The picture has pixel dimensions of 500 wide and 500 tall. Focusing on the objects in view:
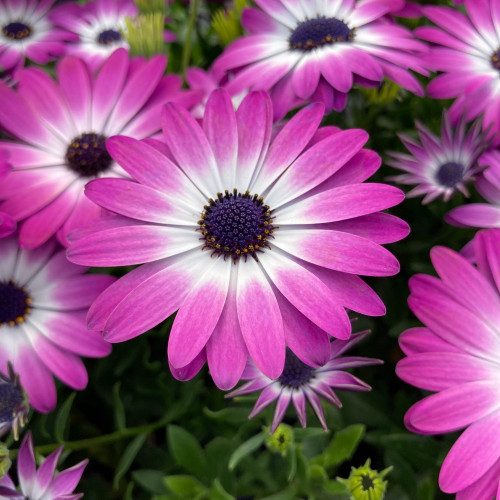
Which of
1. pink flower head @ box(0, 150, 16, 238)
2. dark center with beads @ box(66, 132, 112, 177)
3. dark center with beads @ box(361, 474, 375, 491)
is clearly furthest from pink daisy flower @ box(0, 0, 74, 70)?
dark center with beads @ box(361, 474, 375, 491)

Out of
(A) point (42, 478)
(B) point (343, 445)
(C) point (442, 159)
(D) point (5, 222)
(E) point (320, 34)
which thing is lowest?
(A) point (42, 478)

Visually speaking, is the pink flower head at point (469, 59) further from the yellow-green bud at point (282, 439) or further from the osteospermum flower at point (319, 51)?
the yellow-green bud at point (282, 439)

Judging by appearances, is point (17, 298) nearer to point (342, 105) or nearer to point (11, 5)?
point (342, 105)

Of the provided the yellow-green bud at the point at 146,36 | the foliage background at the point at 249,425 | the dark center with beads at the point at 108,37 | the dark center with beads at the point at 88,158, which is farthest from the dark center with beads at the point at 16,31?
the foliage background at the point at 249,425

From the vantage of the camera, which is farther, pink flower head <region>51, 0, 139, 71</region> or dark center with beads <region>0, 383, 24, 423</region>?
pink flower head <region>51, 0, 139, 71</region>

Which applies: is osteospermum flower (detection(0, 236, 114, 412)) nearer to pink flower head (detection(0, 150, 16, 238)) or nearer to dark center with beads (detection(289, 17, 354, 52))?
pink flower head (detection(0, 150, 16, 238))

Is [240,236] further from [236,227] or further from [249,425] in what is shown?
[249,425]

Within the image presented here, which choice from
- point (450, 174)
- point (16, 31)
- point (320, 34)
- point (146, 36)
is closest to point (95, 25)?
point (16, 31)
